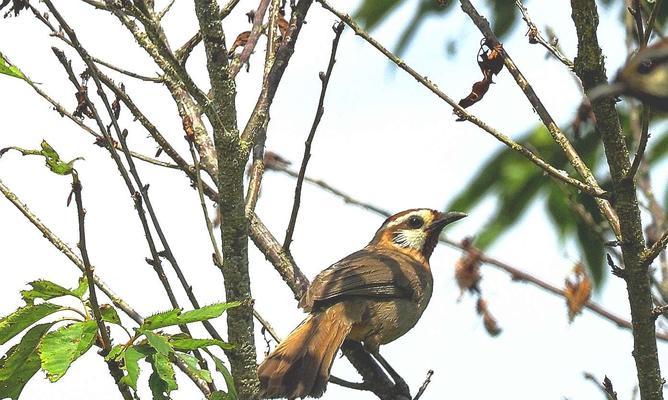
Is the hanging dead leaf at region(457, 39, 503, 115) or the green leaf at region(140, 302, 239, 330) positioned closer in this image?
the green leaf at region(140, 302, 239, 330)

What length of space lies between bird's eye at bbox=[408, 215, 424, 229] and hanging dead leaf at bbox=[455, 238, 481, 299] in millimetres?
2193

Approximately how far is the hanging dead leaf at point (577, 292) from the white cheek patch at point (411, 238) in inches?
102

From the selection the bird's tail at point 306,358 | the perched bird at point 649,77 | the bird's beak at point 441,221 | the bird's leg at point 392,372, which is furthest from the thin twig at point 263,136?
the bird's beak at point 441,221

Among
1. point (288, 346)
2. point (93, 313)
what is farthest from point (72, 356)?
point (288, 346)

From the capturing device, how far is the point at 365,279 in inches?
249

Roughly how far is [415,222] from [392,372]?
210cm

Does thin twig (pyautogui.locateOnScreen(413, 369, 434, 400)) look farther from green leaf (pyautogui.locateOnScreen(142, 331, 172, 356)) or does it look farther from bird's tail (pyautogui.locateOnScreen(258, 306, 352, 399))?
green leaf (pyautogui.locateOnScreen(142, 331, 172, 356))

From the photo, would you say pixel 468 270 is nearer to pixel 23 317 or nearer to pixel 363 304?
pixel 363 304

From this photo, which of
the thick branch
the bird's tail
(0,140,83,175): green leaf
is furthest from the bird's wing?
(0,140,83,175): green leaf

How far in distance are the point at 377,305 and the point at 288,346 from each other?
4.25 feet

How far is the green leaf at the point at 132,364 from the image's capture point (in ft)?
9.57

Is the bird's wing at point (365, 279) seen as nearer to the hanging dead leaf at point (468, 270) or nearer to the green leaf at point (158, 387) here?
the hanging dead leaf at point (468, 270)

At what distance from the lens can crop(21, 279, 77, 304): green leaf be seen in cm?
315

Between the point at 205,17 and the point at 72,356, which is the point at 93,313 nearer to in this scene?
the point at 72,356
